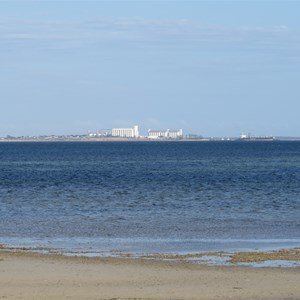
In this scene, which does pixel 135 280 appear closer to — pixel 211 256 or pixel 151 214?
pixel 211 256

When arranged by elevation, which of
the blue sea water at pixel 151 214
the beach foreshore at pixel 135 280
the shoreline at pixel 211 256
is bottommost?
the blue sea water at pixel 151 214

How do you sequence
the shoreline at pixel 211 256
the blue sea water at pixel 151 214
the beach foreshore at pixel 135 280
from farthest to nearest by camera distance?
the blue sea water at pixel 151 214 < the shoreline at pixel 211 256 < the beach foreshore at pixel 135 280

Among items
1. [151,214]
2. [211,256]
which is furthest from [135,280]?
[151,214]

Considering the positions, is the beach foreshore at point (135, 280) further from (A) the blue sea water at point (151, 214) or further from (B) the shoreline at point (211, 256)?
(A) the blue sea water at point (151, 214)

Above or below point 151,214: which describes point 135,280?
above

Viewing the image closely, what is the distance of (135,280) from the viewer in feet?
61.5

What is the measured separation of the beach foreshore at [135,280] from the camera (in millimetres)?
17078

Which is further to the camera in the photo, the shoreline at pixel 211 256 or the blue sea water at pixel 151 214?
the blue sea water at pixel 151 214

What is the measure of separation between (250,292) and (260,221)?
1717cm

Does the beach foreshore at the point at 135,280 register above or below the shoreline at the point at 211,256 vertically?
above

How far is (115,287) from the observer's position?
17953mm

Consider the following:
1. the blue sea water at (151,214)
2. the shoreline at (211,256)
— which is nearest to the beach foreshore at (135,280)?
the shoreline at (211,256)

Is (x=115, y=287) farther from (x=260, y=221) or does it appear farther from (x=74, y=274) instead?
(x=260, y=221)

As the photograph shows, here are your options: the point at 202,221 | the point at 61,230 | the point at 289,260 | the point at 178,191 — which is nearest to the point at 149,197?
the point at 178,191
